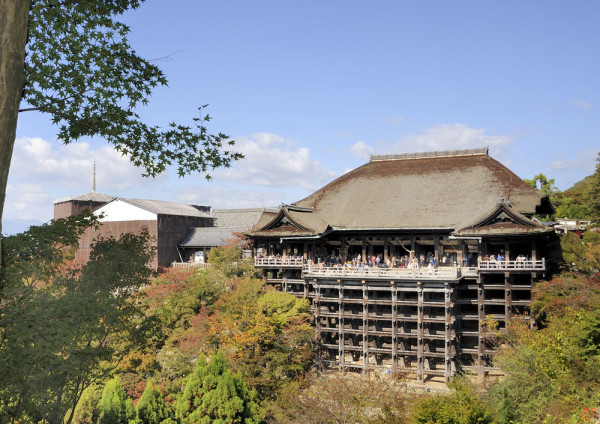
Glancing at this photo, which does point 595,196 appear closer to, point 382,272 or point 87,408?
point 382,272

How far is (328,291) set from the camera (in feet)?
109

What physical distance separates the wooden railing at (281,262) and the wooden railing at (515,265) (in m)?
11.2

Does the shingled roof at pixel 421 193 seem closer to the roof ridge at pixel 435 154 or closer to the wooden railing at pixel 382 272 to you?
the roof ridge at pixel 435 154

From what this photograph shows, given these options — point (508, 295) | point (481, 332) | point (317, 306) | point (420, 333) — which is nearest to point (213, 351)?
point (317, 306)

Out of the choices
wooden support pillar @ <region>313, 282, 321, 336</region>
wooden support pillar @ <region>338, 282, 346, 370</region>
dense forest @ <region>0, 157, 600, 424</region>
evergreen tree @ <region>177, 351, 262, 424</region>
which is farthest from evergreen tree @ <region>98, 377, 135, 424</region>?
wooden support pillar @ <region>338, 282, 346, 370</region>

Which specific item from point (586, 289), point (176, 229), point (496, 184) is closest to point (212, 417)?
point (586, 289)

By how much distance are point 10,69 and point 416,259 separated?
28.2 metres

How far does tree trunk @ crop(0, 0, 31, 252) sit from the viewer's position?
6051mm

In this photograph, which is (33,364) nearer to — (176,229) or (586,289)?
(586,289)

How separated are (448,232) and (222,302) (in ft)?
45.8

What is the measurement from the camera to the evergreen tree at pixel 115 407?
21.4 meters

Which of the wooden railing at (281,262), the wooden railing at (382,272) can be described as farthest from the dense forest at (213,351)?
the wooden railing at (382,272)

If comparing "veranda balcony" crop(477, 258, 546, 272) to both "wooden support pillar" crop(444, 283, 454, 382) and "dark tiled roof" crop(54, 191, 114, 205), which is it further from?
"dark tiled roof" crop(54, 191, 114, 205)

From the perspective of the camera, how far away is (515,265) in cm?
2898
